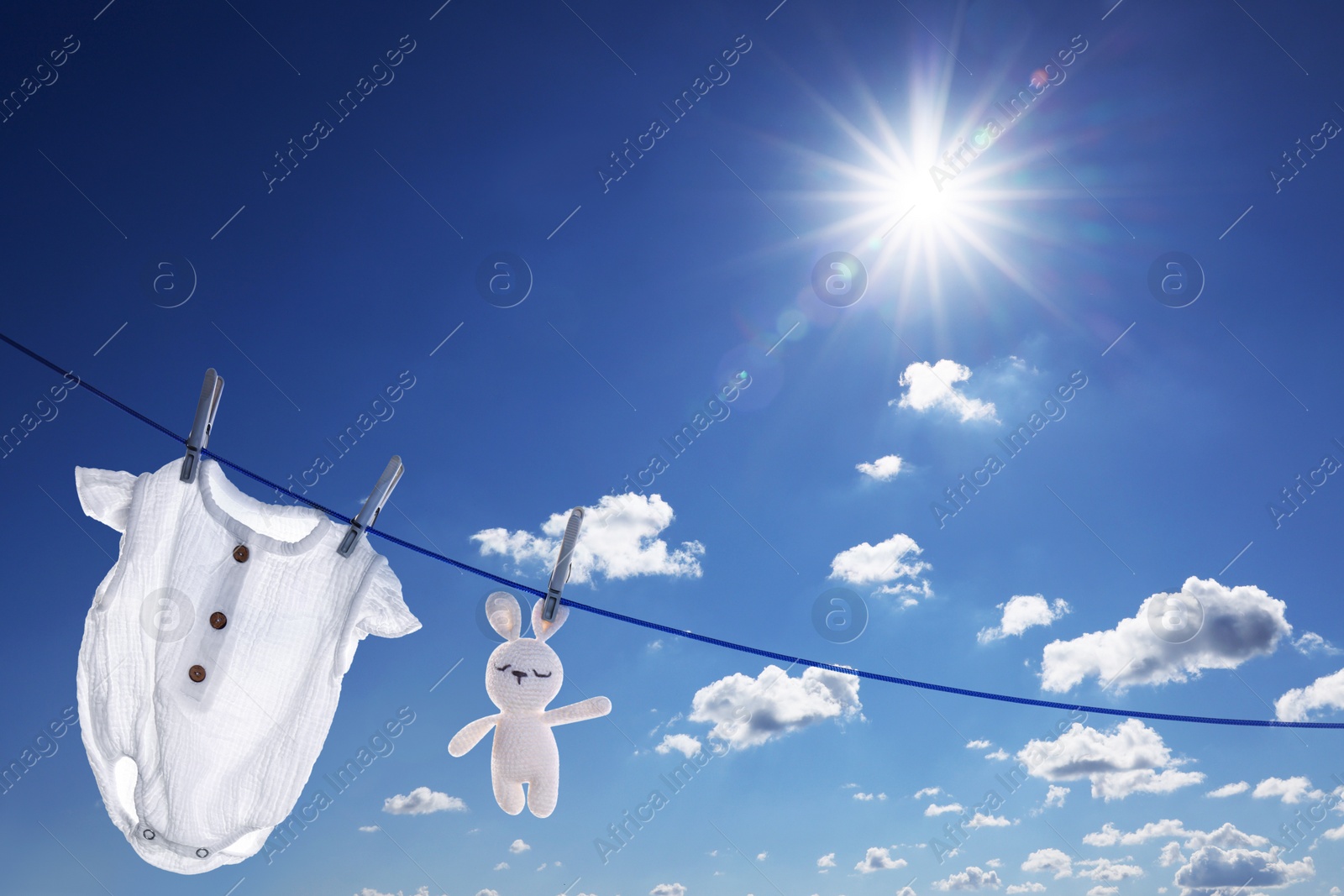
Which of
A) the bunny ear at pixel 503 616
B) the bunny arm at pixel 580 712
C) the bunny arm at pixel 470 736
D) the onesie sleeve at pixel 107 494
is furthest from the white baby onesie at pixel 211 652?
the bunny arm at pixel 580 712

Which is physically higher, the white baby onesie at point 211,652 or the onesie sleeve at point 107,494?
the onesie sleeve at point 107,494

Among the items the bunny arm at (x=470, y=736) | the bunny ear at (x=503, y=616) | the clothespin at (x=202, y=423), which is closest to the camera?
the clothespin at (x=202, y=423)

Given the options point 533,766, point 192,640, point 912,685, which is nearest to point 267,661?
point 192,640

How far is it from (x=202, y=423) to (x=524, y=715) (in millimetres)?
1733

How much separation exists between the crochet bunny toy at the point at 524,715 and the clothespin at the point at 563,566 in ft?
0.12

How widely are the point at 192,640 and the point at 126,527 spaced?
0.51m

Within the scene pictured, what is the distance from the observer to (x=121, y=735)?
2943 millimetres

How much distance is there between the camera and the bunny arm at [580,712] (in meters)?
3.32

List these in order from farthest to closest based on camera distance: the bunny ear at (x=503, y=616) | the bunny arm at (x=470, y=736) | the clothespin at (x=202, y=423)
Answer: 1. the bunny ear at (x=503, y=616)
2. the bunny arm at (x=470, y=736)
3. the clothespin at (x=202, y=423)

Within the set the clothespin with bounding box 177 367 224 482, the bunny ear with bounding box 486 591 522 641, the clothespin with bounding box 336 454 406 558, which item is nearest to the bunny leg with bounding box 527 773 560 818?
the bunny ear with bounding box 486 591 522 641

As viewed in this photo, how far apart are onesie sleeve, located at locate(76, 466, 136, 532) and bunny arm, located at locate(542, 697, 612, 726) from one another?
186cm

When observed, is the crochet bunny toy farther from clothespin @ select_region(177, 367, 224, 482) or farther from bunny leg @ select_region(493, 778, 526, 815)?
clothespin @ select_region(177, 367, 224, 482)

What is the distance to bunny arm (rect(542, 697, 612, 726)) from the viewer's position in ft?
10.9

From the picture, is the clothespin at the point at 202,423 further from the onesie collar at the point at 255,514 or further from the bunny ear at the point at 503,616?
the bunny ear at the point at 503,616
